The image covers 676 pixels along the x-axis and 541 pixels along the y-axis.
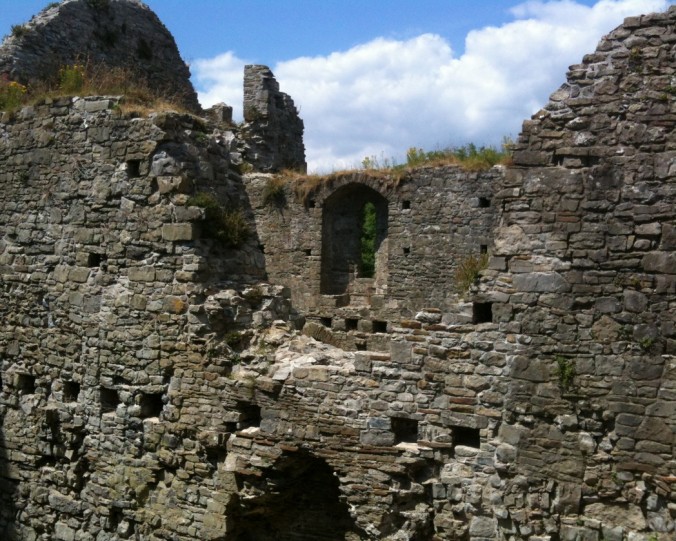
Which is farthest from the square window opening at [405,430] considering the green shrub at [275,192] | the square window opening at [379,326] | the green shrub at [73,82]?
the green shrub at [275,192]

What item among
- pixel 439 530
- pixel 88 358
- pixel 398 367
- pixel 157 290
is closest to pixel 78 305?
pixel 88 358

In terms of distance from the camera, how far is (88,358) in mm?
8539

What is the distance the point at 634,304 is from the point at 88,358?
6.02 metres

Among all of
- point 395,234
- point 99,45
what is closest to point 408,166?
point 395,234

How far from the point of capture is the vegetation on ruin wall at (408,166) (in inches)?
622

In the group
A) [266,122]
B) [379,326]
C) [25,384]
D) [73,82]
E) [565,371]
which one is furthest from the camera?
[266,122]

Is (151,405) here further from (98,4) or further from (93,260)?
(98,4)

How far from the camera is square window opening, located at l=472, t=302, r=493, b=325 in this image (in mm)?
6671

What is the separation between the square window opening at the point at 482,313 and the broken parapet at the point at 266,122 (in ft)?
42.2

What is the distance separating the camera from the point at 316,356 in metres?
7.54

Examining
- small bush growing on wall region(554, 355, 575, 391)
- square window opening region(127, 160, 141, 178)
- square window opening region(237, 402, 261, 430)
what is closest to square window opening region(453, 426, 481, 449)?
small bush growing on wall region(554, 355, 575, 391)

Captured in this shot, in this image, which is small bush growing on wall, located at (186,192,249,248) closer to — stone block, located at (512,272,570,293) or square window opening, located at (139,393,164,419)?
square window opening, located at (139,393,164,419)

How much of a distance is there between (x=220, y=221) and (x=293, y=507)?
3.29 meters

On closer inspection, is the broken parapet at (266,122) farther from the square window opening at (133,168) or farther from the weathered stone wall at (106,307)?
the square window opening at (133,168)
